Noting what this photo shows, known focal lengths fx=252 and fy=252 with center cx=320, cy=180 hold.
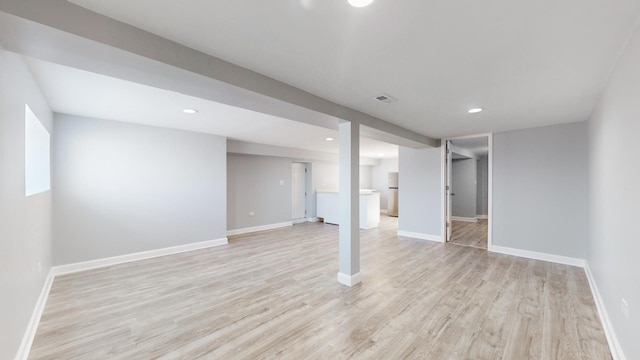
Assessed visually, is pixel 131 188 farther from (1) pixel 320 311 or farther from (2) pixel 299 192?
(2) pixel 299 192

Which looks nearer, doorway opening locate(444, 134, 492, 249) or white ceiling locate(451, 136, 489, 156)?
white ceiling locate(451, 136, 489, 156)

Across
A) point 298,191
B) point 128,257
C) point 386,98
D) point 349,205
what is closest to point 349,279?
point 349,205

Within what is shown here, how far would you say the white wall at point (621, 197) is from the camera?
156 cm

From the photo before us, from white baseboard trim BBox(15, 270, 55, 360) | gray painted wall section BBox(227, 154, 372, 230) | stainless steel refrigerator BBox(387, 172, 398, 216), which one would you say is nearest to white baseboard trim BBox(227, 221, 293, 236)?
gray painted wall section BBox(227, 154, 372, 230)

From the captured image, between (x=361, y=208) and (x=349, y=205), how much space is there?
400 cm

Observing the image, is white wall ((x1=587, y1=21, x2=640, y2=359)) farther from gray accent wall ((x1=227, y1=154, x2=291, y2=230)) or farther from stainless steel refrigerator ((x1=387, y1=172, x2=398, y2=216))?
stainless steel refrigerator ((x1=387, y1=172, x2=398, y2=216))

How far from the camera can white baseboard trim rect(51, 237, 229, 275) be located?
3696 mm

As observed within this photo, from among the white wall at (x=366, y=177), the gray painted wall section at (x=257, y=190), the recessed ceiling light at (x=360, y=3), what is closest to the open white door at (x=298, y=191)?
the gray painted wall section at (x=257, y=190)

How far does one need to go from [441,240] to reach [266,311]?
167 inches

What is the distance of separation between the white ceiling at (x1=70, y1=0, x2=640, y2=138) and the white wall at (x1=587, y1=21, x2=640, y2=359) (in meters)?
0.24

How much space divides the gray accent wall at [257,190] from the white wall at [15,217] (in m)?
3.87

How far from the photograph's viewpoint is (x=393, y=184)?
9.63 m

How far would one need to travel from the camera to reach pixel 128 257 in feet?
13.8

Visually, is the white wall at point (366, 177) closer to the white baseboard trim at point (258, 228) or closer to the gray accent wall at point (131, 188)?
the white baseboard trim at point (258, 228)
